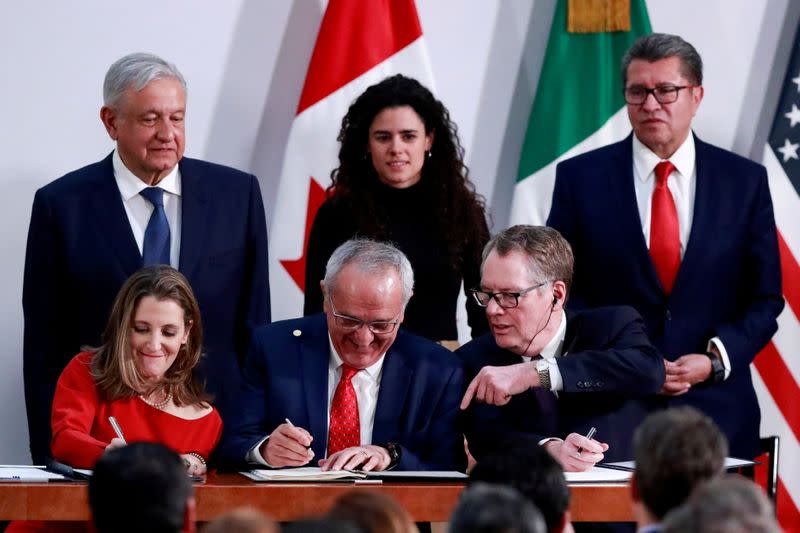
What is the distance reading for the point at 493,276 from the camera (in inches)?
175

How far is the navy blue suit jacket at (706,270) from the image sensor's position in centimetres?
512

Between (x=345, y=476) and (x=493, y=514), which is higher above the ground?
(x=493, y=514)

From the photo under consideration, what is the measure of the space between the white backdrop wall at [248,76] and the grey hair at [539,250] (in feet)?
6.00

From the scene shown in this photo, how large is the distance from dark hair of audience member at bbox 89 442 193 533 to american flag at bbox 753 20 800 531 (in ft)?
14.0

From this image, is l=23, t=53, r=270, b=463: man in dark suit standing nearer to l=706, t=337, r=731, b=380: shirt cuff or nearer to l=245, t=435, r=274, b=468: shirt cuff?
l=245, t=435, r=274, b=468: shirt cuff

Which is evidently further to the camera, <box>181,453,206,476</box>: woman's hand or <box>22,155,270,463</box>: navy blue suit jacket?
<box>22,155,270,463</box>: navy blue suit jacket

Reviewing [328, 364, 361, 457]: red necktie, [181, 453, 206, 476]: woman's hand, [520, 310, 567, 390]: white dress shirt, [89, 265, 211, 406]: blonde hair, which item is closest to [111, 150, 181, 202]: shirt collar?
[89, 265, 211, 406]: blonde hair

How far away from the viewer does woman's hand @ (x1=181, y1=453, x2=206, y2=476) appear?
410 centimetres

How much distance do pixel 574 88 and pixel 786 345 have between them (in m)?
1.47

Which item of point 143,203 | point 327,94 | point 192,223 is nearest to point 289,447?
point 192,223

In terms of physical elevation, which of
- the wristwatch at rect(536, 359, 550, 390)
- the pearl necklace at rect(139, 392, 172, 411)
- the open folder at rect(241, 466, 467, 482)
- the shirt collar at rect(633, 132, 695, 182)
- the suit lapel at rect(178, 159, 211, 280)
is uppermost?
the shirt collar at rect(633, 132, 695, 182)

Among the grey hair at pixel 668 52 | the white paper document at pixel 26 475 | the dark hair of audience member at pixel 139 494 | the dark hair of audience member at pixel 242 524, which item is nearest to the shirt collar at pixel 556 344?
the grey hair at pixel 668 52

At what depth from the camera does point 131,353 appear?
455 cm

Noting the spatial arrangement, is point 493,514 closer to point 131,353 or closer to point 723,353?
point 131,353
